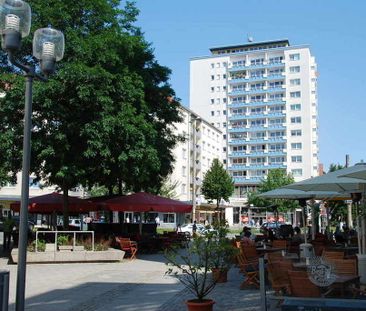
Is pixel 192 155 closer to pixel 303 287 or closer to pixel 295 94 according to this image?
pixel 295 94

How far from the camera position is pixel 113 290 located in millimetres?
11852

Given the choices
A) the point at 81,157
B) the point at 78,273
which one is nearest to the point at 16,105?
the point at 81,157

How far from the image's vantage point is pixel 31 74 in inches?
261

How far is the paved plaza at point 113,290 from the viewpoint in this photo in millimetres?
9852

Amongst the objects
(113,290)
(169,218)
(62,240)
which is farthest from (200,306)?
(169,218)

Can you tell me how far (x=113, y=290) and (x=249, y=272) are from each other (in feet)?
10.7

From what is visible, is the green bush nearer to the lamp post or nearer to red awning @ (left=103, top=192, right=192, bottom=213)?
red awning @ (left=103, top=192, right=192, bottom=213)

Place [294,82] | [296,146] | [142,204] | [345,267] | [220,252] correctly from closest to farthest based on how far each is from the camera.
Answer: [220,252] < [345,267] < [142,204] < [296,146] < [294,82]

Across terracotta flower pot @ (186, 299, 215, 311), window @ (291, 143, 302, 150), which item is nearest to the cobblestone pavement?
terracotta flower pot @ (186, 299, 215, 311)

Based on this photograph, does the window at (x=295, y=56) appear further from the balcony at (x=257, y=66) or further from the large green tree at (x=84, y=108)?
the large green tree at (x=84, y=108)

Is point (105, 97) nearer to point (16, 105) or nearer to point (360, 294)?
point (16, 105)

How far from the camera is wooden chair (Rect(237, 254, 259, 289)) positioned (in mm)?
11453

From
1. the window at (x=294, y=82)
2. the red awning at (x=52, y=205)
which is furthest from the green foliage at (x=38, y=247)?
the window at (x=294, y=82)

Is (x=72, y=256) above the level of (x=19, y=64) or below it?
below
